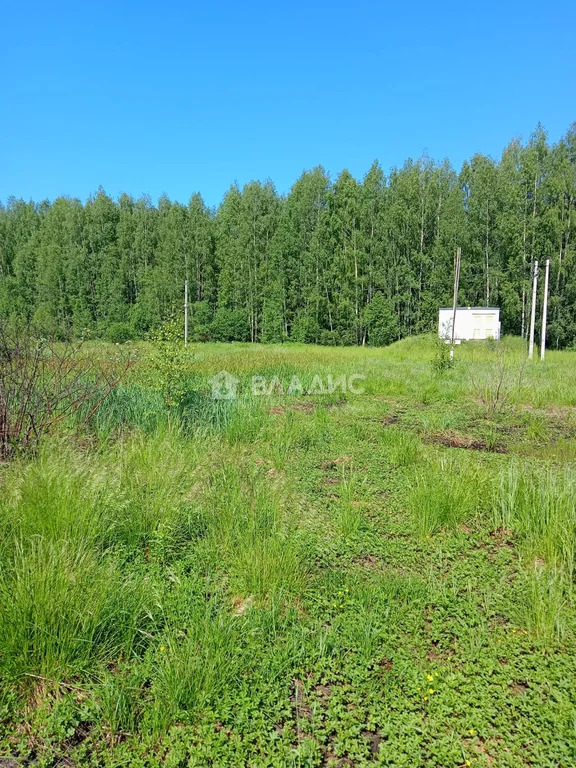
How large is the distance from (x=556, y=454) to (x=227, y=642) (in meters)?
5.25

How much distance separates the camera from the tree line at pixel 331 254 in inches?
1143

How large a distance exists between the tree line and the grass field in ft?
82.7

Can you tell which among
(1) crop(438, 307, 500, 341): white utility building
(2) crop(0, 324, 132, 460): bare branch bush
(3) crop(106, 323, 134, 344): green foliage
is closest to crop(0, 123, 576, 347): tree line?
(3) crop(106, 323, 134, 344): green foliage

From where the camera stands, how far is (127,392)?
7484mm

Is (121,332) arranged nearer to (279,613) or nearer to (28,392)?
(28,392)

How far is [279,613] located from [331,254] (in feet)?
109

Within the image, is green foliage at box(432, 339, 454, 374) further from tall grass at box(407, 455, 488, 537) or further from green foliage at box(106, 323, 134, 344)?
green foliage at box(106, 323, 134, 344)

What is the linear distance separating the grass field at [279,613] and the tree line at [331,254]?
82.7ft

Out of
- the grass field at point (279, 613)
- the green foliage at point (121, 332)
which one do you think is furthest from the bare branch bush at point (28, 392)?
the green foliage at point (121, 332)

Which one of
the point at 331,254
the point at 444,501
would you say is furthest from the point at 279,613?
the point at 331,254

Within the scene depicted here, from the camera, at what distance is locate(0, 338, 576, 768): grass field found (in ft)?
6.28

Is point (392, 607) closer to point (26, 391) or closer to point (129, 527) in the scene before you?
point (129, 527)

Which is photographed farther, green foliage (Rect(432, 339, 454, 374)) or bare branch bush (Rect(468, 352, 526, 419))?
green foliage (Rect(432, 339, 454, 374))

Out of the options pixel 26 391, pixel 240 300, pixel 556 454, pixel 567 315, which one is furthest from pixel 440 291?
pixel 26 391
